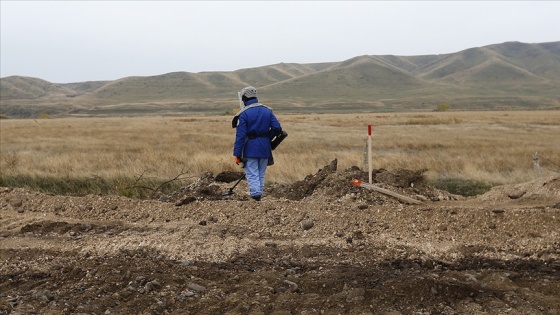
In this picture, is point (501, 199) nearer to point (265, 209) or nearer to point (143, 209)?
point (265, 209)

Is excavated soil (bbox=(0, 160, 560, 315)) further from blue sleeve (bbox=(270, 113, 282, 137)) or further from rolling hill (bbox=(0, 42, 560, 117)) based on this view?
rolling hill (bbox=(0, 42, 560, 117))

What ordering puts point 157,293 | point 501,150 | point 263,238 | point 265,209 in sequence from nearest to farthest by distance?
point 157,293 < point 263,238 < point 265,209 < point 501,150

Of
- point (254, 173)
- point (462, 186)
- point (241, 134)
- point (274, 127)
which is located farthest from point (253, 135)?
point (462, 186)

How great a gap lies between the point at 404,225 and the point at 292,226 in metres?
1.52

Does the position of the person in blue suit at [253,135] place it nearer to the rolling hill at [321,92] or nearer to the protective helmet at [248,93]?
the protective helmet at [248,93]

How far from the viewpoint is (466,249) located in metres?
6.51

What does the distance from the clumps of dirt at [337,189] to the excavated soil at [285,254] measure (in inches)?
2.2

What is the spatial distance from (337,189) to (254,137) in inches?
70.2

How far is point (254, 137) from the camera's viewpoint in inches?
352

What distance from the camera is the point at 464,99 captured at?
418 feet

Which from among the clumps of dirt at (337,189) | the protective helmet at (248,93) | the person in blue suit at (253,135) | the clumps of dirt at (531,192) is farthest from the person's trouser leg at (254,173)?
the clumps of dirt at (531,192)

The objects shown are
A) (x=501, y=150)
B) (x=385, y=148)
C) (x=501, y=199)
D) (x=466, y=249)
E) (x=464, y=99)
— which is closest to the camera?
(x=466, y=249)

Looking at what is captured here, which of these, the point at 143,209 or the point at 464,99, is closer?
the point at 143,209

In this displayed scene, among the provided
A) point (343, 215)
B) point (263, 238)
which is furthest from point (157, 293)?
point (343, 215)
